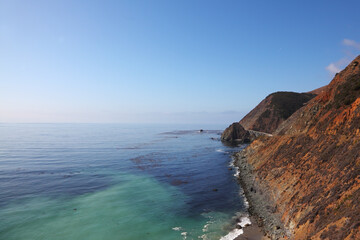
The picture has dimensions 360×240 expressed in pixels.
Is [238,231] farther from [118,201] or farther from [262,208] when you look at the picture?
[118,201]

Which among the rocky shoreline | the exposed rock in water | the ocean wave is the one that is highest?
the exposed rock in water

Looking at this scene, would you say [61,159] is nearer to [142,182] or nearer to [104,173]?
[104,173]

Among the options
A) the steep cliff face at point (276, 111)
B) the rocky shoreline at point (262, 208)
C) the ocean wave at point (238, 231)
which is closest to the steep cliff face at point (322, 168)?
the rocky shoreline at point (262, 208)

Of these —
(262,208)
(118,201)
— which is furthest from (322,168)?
(118,201)

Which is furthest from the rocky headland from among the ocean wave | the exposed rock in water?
the exposed rock in water

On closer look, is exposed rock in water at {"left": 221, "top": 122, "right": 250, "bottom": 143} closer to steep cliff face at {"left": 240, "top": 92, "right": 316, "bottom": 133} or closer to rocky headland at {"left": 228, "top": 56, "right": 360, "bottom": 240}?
steep cliff face at {"left": 240, "top": 92, "right": 316, "bottom": 133}

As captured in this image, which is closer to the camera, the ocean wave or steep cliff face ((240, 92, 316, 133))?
the ocean wave
